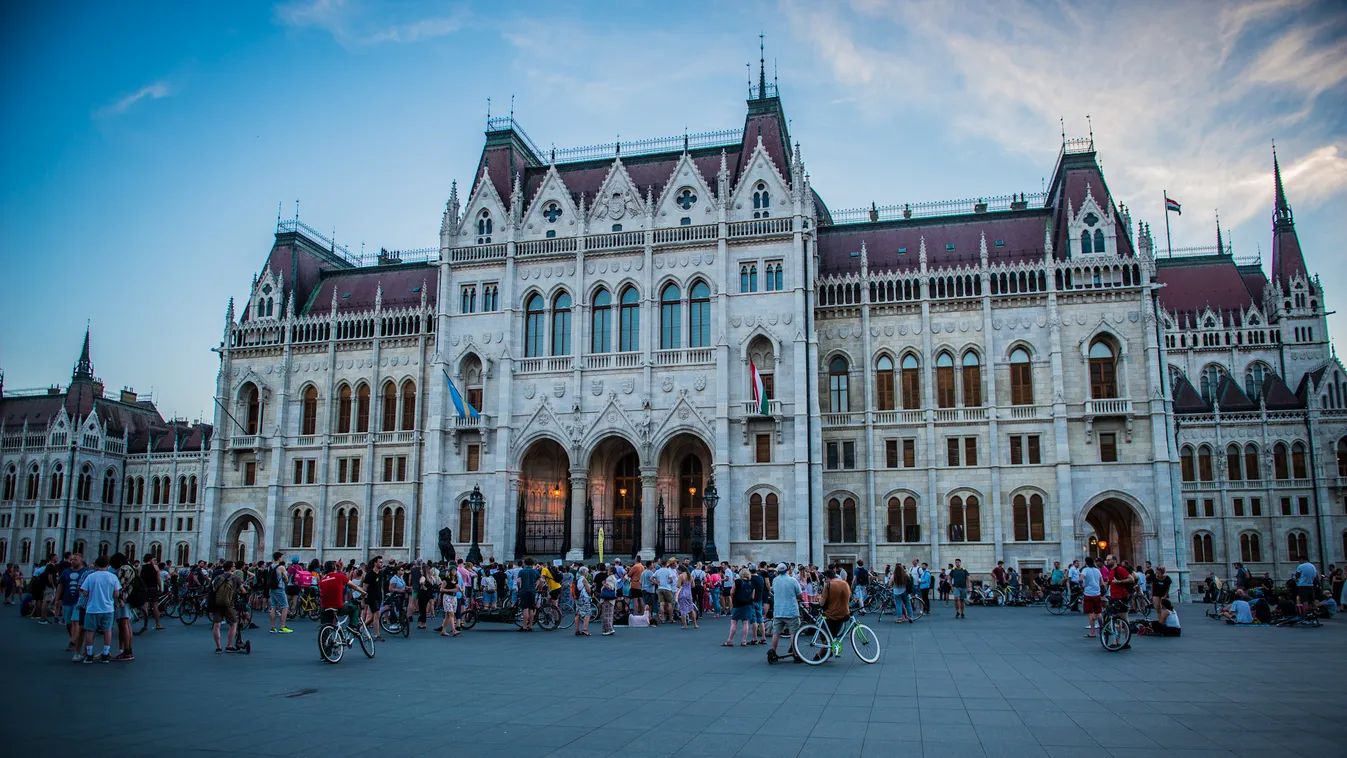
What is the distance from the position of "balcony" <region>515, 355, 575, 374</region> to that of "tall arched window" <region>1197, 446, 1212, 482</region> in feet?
140

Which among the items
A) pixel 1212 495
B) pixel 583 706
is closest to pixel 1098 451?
pixel 1212 495

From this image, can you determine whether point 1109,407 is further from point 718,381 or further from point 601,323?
point 601,323

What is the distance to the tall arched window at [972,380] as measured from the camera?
46.5m

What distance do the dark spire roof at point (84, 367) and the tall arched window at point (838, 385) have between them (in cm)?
6793

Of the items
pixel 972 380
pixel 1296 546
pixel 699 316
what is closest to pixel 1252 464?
pixel 1296 546

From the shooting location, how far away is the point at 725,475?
1715 inches

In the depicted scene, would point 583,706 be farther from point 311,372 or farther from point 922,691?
point 311,372

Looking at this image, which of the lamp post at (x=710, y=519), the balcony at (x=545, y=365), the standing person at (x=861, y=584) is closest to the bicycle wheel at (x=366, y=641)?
the standing person at (x=861, y=584)

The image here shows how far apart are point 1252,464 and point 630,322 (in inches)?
1696

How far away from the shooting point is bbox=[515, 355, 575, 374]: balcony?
1857 inches

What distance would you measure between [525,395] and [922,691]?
1374 inches

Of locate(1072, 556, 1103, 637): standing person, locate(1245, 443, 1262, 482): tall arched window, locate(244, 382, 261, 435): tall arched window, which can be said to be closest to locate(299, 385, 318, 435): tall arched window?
locate(244, 382, 261, 435): tall arched window

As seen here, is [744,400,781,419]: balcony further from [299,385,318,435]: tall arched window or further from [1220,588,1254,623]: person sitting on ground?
[299,385,318,435]: tall arched window

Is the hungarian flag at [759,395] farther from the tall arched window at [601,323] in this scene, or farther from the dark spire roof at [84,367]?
the dark spire roof at [84,367]
